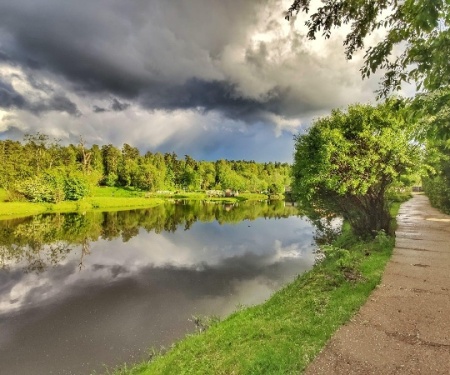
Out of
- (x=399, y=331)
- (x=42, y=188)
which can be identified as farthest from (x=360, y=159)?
(x=42, y=188)

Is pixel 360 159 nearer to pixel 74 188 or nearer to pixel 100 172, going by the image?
pixel 74 188

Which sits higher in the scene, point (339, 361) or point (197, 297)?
point (339, 361)

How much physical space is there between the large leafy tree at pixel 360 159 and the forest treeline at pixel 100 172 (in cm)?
725

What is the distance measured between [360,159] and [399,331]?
41.8 feet

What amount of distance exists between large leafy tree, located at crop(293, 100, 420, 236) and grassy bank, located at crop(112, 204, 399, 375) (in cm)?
644

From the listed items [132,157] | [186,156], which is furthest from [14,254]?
[186,156]

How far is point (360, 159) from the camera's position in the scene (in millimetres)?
19203

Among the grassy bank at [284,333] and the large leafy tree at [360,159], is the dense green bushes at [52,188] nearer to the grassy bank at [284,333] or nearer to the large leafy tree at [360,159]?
the large leafy tree at [360,159]

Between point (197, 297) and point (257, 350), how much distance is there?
457 inches

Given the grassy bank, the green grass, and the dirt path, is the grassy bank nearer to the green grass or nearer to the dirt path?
the dirt path

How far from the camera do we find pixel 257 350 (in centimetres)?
816

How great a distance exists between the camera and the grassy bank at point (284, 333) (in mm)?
7605

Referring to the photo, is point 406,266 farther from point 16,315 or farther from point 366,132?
point 16,315

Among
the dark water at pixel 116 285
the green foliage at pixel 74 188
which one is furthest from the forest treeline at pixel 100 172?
the dark water at pixel 116 285
